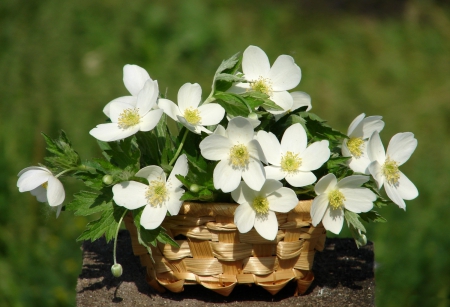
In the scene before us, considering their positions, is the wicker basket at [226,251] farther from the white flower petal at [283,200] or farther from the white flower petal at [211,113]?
the white flower petal at [211,113]

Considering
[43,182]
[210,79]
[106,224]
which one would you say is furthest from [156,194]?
[210,79]

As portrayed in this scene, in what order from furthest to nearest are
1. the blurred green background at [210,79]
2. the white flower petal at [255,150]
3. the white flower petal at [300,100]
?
the blurred green background at [210,79] < the white flower petal at [300,100] < the white flower petal at [255,150]

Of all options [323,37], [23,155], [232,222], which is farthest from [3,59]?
[232,222]

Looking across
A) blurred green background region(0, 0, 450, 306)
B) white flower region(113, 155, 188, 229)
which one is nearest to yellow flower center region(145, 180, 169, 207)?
white flower region(113, 155, 188, 229)

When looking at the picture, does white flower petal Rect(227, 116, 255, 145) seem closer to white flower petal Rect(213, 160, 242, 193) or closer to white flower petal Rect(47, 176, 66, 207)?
white flower petal Rect(213, 160, 242, 193)

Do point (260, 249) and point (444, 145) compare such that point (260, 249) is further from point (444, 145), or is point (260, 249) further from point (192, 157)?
point (444, 145)

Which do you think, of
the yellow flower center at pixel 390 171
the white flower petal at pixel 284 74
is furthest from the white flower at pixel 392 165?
the white flower petal at pixel 284 74

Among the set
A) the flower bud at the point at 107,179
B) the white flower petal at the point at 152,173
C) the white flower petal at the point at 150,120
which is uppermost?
the white flower petal at the point at 150,120
